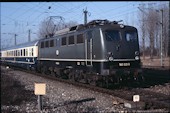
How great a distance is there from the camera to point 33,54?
3269 centimetres

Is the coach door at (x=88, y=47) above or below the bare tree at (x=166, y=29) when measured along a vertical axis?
below

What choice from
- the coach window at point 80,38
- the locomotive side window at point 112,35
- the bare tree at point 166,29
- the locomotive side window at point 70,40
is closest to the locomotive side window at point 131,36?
the locomotive side window at point 112,35

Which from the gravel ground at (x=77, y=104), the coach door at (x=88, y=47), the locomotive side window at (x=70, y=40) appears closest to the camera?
the gravel ground at (x=77, y=104)

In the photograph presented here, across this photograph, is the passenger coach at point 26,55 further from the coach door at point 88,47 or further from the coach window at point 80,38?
the coach door at point 88,47

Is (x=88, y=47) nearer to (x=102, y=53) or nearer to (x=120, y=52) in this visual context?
(x=102, y=53)

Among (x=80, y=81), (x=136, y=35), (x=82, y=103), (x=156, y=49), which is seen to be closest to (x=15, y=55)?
(x=80, y=81)

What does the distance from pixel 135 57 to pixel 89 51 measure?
2.31m

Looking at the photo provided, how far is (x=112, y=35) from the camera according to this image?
17.2 m

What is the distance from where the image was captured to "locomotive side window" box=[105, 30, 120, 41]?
17000 mm

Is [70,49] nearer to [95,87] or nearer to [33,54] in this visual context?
[95,87]

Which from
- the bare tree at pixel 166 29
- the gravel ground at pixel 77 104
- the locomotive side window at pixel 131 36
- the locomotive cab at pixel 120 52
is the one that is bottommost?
the gravel ground at pixel 77 104

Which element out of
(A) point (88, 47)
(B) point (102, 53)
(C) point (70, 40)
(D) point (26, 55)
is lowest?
(B) point (102, 53)

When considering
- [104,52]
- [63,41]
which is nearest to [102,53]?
[104,52]

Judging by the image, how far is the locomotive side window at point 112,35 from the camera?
669 inches
